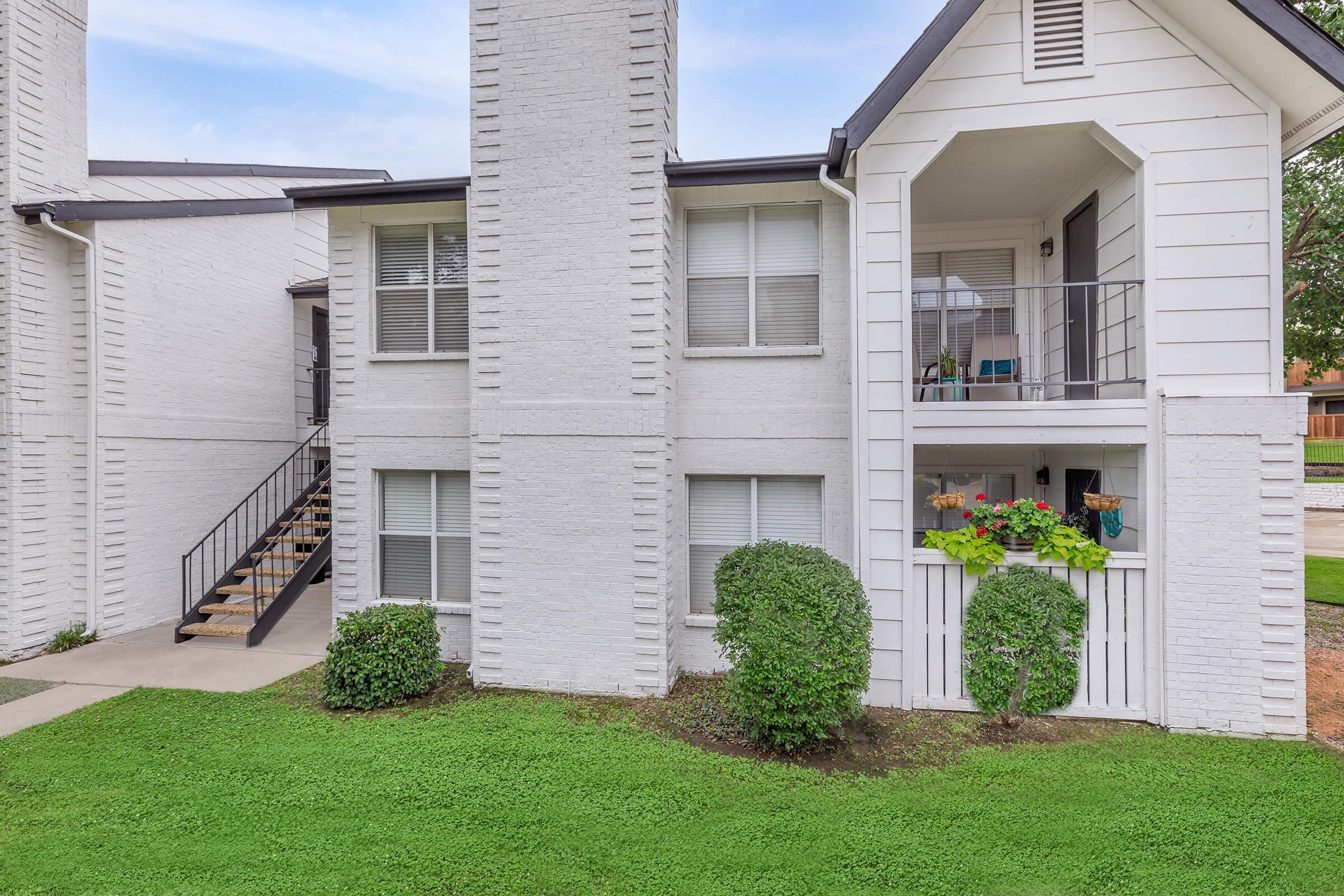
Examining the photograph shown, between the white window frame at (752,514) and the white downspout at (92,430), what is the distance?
7378 millimetres

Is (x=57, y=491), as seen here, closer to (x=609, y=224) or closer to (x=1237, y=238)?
(x=609, y=224)

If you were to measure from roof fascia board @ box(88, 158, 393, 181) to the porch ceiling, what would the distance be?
10248 millimetres

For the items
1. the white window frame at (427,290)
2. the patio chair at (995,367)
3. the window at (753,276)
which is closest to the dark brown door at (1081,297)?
the patio chair at (995,367)

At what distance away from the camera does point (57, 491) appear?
25.8 ft

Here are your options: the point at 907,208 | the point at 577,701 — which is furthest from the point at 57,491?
the point at 907,208

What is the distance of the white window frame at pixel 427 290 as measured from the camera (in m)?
7.31

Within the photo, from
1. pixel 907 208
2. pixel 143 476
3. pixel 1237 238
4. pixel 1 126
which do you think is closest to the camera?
pixel 1237 238

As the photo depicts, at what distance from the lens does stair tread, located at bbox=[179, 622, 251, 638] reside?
7926 mm

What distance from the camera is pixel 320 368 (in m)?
11.6

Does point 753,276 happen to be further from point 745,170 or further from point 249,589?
point 249,589

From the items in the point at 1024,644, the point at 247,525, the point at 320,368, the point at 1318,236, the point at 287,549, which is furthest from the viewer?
the point at 320,368

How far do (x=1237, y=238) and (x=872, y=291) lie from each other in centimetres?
298

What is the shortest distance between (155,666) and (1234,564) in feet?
35.2

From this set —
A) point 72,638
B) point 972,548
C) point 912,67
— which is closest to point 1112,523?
point 972,548
